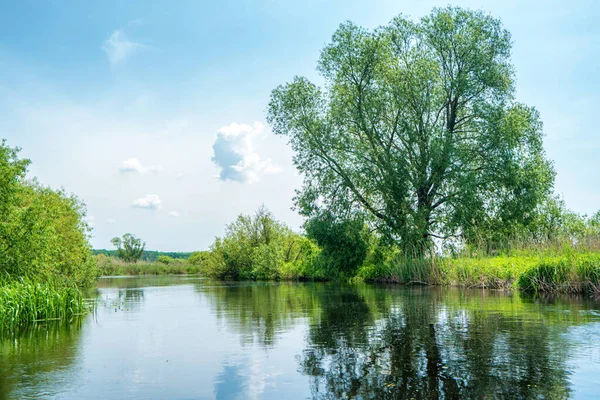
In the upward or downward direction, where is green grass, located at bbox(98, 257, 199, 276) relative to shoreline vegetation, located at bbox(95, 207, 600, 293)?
downward

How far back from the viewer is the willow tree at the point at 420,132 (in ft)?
118

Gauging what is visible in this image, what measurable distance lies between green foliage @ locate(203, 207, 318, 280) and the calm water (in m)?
44.3

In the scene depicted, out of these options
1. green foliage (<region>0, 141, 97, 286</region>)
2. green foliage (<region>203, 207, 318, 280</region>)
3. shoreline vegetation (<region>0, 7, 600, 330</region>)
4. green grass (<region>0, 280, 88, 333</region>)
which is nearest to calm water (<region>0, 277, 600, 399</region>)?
green grass (<region>0, 280, 88, 333</region>)

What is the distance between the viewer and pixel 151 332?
13.6 m

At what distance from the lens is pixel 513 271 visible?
24906 mm

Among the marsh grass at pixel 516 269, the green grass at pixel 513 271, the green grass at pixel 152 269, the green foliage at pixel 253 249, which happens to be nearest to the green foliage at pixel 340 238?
the green grass at pixel 513 271

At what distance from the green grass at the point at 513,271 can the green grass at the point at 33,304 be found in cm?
1864

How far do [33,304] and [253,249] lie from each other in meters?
51.7

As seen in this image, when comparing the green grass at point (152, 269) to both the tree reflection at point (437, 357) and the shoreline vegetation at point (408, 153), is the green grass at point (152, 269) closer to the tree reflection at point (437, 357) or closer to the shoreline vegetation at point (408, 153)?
the shoreline vegetation at point (408, 153)

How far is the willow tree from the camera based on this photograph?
35938 millimetres

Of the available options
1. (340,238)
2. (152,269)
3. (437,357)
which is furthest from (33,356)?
(152,269)

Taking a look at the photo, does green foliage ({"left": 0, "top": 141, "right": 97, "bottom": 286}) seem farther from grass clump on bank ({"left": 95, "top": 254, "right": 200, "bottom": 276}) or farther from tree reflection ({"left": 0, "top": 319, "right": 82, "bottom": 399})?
grass clump on bank ({"left": 95, "top": 254, "right": 200, "bottom": 276})

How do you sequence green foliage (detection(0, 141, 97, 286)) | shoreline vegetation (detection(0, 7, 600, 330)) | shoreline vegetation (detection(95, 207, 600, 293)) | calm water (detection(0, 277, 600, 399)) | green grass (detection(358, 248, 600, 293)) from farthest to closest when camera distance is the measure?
shoreline vegetation (detection(0, 7, 600, 330))
shoreline vegetation (detection(95, 207, 600, 293))
green grass (detection(358, 248, 600, 293))
green foliage (detection(0, 141, 97, 286))
calm water (detection(0, 277, 600, 399))

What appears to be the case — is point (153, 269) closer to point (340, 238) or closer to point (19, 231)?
point (340, 238)
